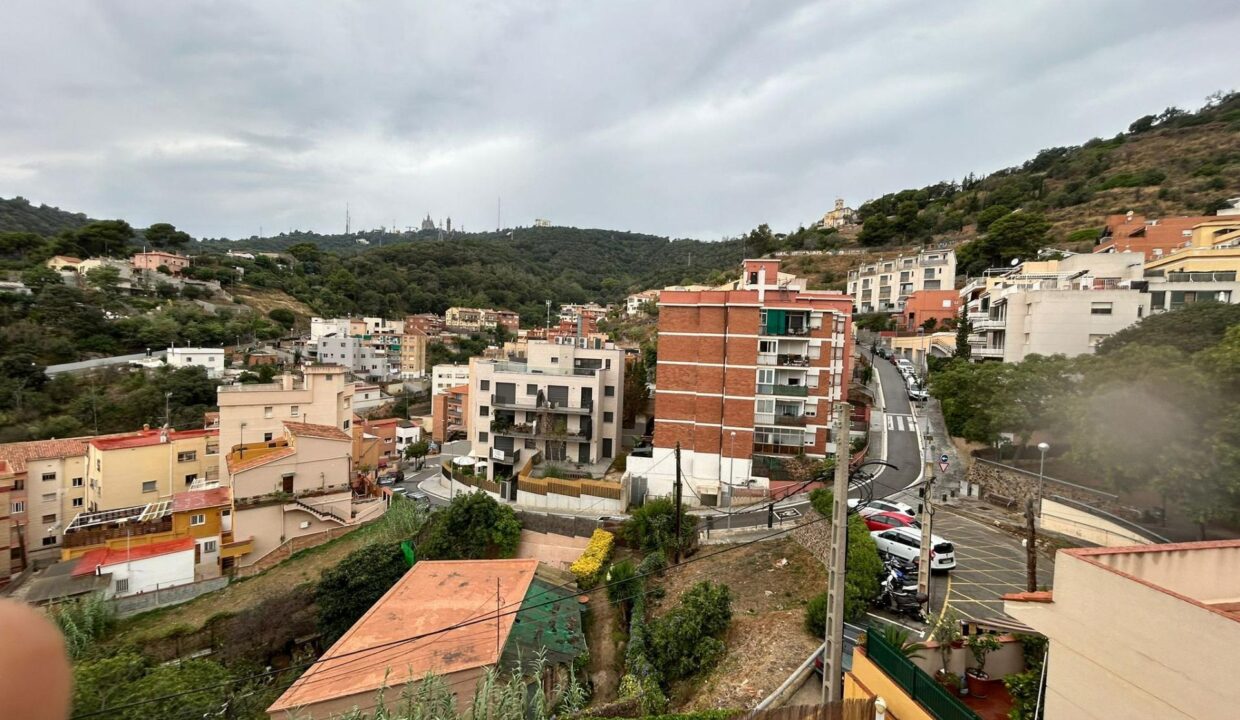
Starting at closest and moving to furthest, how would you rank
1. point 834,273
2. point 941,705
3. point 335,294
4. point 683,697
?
point 941,705 < point 683,697 < point 834,273 < point 335,294

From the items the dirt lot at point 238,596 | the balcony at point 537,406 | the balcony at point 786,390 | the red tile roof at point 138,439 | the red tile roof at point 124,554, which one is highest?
the balcony at point 786,390

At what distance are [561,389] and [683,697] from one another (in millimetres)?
17751

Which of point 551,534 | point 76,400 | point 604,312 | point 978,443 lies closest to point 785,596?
point 551,534

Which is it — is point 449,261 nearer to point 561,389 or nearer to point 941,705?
point 561,389

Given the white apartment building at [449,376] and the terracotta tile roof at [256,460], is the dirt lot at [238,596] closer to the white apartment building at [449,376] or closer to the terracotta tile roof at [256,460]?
the terracotta tile roof at [256,460]

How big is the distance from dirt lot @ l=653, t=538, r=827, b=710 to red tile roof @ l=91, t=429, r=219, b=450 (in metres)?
27.2

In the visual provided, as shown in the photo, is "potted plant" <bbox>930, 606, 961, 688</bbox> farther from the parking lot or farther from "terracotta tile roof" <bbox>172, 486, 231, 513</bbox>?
"terracotta tile roof" <bbox>172, 486, 231, 513</bbox>

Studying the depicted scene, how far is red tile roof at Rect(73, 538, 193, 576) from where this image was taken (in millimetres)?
19188

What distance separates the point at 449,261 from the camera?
346ft

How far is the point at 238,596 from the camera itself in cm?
1973

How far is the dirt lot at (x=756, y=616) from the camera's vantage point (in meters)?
10.1

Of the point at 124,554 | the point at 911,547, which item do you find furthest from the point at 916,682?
the point at 124,554

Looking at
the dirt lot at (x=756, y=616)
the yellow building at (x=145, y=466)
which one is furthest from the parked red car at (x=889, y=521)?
the yellow building at (x=145, y=466)

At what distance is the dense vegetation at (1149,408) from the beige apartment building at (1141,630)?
29.9ft
